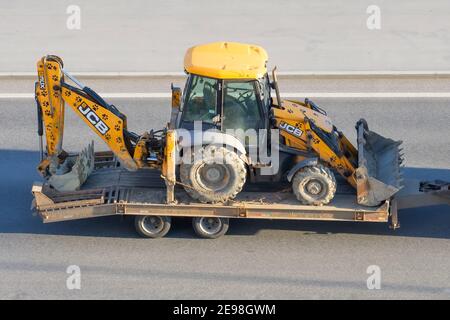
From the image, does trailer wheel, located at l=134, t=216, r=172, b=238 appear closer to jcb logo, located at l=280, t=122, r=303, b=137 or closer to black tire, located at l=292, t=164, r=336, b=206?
black tire, located at l=292, t=164, r=336, b=206

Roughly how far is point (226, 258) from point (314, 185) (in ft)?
5.57

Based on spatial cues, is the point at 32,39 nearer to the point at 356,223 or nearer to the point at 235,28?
the point at 235,28

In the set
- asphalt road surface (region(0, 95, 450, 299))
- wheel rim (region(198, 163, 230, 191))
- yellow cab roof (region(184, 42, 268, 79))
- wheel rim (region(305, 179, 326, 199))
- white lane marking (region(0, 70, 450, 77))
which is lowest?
asphalt road surface (region(0, 95, 450, 299))

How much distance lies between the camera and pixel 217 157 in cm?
1467

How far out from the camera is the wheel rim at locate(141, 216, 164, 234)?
15.2 m

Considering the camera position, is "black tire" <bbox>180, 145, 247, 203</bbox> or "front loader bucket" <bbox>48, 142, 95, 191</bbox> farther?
"front loader bucket" <bbox>48, 142, 95, 191</bbox>

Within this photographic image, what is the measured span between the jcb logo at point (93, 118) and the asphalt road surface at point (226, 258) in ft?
5.14

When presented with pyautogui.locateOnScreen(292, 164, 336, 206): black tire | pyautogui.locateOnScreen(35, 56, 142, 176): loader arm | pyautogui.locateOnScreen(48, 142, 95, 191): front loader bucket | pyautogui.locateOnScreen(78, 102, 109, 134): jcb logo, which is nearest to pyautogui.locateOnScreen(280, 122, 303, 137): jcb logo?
pyautogui.locateOnScreen(292, 164, 336, 206): black tire

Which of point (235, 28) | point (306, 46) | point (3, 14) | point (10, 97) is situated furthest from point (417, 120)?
point (3, 14)

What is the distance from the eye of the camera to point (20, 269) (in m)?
14.5

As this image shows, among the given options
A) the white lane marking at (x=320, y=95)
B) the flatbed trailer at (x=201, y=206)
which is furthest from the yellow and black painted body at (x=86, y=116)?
the white lane marking at (x=320, y=95)

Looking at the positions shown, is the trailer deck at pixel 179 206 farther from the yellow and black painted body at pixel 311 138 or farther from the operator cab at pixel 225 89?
the operator cab at pixel 225 89

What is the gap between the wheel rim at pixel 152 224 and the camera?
1516 centimetres
